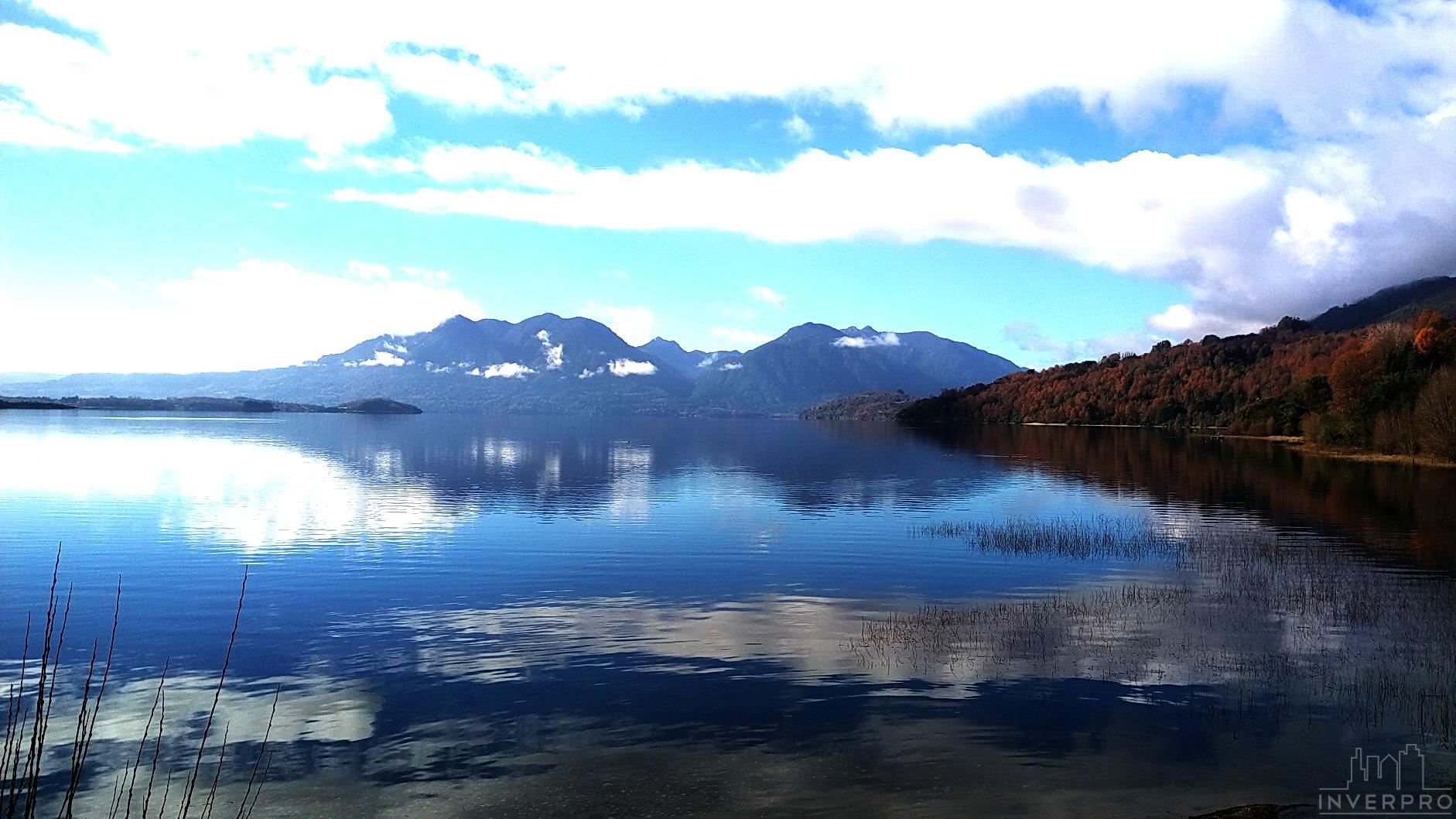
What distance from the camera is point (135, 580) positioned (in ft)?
117

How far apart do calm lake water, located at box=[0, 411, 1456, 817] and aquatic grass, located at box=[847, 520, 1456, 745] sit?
0.14 meters

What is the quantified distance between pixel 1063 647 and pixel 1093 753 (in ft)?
28.4

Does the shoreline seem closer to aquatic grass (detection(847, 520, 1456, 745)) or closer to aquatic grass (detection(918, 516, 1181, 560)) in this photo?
aquatic grass (detection(918, 516, 1181, 560))

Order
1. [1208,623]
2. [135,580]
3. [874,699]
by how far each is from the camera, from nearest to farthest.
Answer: [874,699]
[1208,623]
[135,580]

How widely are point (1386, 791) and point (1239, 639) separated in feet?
37.8

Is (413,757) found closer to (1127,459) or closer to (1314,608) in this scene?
(1314,608)

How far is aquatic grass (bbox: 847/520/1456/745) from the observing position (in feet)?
71.3

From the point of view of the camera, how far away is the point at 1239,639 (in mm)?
27422

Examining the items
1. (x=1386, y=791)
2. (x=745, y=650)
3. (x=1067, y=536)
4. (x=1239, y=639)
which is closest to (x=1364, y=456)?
(x=1067, y=536)

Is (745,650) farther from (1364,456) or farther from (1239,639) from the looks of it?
(1364,456)

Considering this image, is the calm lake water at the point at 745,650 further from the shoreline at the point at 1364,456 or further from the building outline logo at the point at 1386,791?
the shoreline at the point at 1364,456

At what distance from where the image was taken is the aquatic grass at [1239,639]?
2173 cm

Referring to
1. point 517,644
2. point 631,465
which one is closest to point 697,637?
point 517,644

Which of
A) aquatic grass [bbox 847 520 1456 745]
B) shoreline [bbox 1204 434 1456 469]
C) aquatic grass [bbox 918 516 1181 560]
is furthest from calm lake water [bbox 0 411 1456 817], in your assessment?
shoreline [bbox 1204 434 1456 469]
